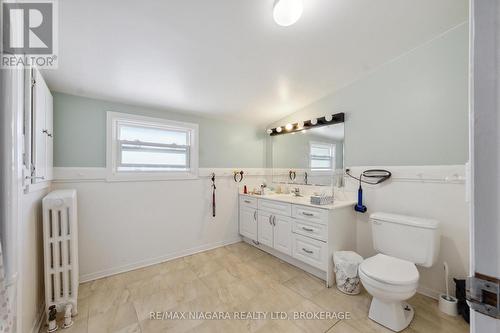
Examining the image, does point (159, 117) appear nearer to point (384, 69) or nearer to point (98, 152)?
point (98, 152)

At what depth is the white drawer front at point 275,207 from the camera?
2.52 m

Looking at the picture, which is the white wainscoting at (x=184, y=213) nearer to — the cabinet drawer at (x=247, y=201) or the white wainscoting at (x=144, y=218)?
the white wainscoting at (x=144, y=218)

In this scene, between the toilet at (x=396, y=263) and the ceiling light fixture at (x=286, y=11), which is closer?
the ceiling light fixture at (x=286, y=11)

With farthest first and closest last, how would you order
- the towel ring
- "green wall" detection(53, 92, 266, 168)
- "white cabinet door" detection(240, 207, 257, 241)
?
1. the towel ring
2. "white cabinet door" detection(240, 207, 257, 241)
3. "green wall" detection(53, 92, 266, 168)

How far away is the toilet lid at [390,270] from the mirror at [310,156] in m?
1.05

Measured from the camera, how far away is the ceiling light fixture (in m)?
1.38

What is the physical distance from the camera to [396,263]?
1.71 meters

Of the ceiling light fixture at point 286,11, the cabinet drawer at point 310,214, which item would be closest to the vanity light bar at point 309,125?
the cabinet drawer at point 310,214

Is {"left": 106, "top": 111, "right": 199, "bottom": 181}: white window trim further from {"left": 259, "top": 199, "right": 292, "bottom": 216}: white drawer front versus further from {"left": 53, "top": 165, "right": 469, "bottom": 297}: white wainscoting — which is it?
{"left": 259, "top": 199, "right": 292, "bottom": 216}: white drawer front

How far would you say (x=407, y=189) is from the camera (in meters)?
2.08

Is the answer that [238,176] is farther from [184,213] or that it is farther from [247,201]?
[184,213]

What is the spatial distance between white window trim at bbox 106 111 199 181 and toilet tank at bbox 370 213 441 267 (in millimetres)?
2331

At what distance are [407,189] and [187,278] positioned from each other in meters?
2.53

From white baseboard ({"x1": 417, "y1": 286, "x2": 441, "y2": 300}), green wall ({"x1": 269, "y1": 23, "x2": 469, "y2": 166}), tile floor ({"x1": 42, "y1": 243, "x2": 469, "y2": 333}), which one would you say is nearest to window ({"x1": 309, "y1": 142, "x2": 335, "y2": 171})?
green wall ({"x1": 269, "y1": 23, "x2": 469, "y2": 166})
